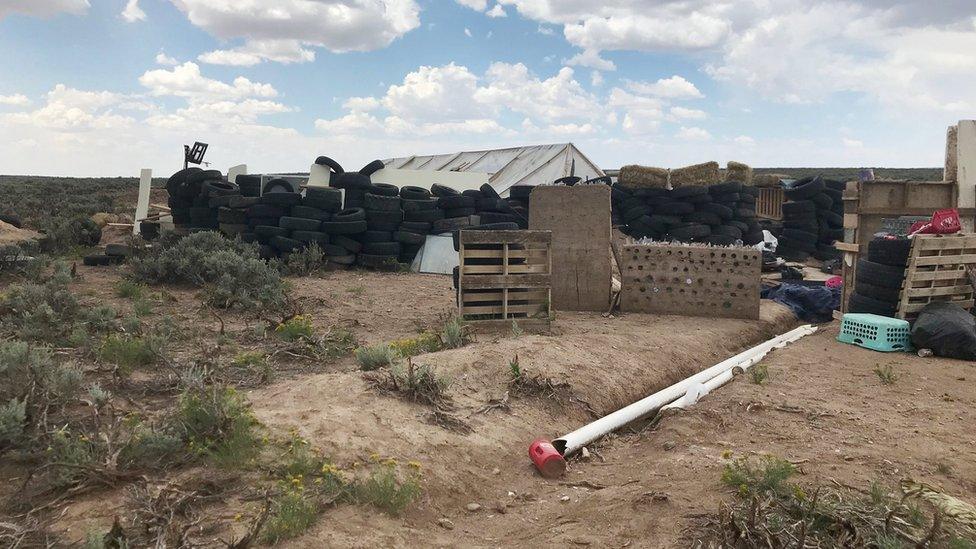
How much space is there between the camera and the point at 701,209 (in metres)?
16.7

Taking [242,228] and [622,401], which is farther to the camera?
[242,228]

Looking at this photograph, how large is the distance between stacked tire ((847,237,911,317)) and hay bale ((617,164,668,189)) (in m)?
8.68

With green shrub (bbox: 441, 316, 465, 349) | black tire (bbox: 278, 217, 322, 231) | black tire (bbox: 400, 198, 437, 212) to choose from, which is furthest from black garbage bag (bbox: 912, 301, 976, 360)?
black tire (bbox: 278, 217, 322, 231)

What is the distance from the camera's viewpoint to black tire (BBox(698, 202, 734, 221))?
16.5 meters

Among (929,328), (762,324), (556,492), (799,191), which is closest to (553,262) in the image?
(762,324)

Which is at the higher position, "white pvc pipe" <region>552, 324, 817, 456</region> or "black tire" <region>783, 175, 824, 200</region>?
"black tire" <region>783, 175, 824, 200</region>

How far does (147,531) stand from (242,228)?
40.3 ft

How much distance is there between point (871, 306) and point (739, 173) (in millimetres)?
10764

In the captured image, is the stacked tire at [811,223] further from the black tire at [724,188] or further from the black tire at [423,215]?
the black tire at [423,215]

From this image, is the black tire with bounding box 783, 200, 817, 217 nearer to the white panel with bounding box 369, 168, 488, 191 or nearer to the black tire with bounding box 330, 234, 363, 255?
the white panel with bounding box 369, 168, 488, 191

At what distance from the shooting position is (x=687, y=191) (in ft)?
54.4

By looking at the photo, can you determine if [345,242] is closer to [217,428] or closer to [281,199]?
[281,199]

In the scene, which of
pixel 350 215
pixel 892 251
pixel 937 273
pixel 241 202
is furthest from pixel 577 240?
pixel 241 202

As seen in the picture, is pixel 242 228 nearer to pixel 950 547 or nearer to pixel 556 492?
pixel 556 492
